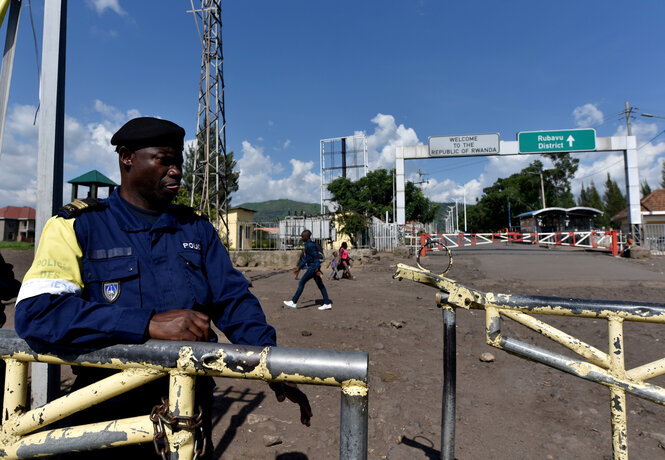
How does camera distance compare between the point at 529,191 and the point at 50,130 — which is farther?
the point at 529,191

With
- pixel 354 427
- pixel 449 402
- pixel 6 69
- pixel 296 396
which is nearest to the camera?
pixel 354 427

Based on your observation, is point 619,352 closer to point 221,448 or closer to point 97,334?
point 97,334

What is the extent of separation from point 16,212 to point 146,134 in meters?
64.3

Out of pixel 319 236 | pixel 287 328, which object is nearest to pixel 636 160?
pixel 319 236

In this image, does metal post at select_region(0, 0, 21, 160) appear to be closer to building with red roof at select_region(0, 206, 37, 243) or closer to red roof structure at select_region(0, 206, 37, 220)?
building with red roof at select_region(0, 206, 37, 243)

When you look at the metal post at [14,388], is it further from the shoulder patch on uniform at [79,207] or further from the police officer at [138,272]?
the shoulder patch on uniform at [79,207]

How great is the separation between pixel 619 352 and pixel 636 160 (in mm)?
21475

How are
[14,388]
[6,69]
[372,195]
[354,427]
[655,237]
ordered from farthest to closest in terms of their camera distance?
[372,195], [655,237], [6,69], [14,388], [354,427]

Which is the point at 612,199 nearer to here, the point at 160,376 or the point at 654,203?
the point at 654,203

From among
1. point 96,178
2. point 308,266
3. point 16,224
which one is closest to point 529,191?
point 308,266

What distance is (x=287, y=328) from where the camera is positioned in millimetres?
5789

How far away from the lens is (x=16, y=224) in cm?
4856

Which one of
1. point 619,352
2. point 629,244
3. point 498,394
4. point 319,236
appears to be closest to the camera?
point 619,352

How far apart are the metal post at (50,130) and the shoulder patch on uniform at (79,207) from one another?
1093 millimetres
